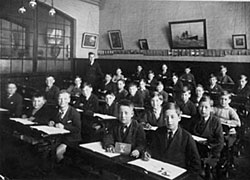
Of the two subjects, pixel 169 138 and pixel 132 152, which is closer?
pixel 132 152

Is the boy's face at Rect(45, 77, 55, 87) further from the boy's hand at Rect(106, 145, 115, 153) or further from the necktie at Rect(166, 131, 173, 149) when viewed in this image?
the necktie at Rect(166, 131, 173, 149)

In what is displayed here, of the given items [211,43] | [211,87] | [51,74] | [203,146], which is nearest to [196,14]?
[211,43]

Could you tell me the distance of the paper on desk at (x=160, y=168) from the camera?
898mm

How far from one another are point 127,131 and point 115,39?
0.49 metres

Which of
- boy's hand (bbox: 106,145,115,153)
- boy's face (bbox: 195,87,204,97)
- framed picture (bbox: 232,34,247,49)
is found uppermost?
framed picture (bbox: 232,34,247,49)

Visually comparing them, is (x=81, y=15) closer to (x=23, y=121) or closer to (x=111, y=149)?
(x=23, y=121)

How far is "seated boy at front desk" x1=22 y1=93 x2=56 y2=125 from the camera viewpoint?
1478 millimetres

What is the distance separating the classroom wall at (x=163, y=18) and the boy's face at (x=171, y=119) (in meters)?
0.35

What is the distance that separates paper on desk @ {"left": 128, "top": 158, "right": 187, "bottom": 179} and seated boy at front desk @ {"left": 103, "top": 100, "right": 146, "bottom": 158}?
0.23 metres

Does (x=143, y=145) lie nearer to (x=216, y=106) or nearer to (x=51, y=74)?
(x=216, y=106)

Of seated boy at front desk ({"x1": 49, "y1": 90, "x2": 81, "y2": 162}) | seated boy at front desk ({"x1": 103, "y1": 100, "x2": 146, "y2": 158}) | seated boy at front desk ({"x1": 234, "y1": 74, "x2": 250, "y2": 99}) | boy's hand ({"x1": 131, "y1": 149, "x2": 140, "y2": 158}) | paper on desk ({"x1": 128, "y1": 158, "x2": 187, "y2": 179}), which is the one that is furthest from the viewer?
seated boy at front desk ({"x1": 49, "y1": 90, "x2": 81, "y2": 162})

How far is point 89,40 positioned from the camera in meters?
1.43

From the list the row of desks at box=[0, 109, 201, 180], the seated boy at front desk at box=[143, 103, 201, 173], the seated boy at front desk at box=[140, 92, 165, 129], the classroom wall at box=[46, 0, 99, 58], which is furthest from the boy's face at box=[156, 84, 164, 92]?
the row of desks at box=[0, 109, 201, 180]

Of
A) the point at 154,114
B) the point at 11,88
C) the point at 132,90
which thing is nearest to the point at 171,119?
the point at 154,114
